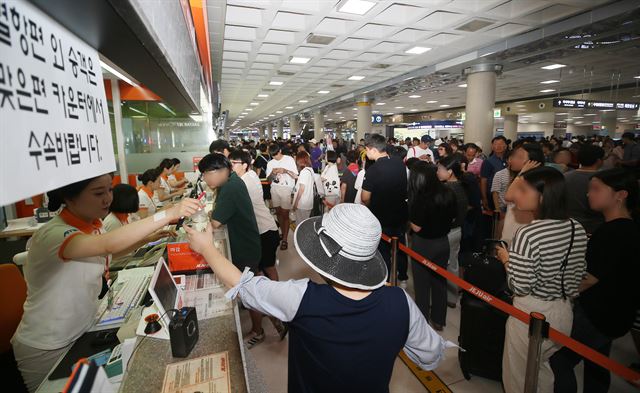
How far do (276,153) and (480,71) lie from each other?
18.5 feet

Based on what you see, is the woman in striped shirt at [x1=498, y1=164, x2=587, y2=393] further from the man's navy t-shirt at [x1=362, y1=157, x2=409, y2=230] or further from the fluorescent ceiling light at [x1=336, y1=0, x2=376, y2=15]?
the fluorescent ceiling light at [x1=336, y1=0, x2=376, y2=15]

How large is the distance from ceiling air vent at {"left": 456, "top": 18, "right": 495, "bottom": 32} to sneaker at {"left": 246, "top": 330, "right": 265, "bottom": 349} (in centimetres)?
598

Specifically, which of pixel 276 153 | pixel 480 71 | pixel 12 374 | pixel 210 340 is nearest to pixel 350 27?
pixel 276 153

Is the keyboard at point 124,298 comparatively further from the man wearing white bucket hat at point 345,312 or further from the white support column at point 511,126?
the white support column at point 511,126

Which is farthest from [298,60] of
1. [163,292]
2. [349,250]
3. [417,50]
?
[349,250]

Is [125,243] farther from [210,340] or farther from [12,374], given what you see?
[12,374]

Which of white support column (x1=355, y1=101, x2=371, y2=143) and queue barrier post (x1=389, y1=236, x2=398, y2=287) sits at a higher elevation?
white support column (x1=355, y1=101, x2=371, y2=143)

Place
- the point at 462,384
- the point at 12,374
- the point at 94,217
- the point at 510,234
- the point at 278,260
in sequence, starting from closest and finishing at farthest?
the point at 94,217 < the point at 12,374 < the point at 462,384 < the point at 510,234 < the point at 278,260

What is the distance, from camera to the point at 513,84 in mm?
11523

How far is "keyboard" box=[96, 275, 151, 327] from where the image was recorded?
1790 mm

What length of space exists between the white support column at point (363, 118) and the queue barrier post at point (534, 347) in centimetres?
1236

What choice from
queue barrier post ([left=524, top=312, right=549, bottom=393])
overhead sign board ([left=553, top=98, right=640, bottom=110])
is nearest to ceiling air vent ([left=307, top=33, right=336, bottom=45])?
queue barrier post ([left=524, top=312, right=549, bottom=393])

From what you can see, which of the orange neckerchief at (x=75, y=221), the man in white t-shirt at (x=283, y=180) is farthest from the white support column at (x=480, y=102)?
the orange neckerchief at (x=75, y=221)

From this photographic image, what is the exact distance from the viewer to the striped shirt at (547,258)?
5.69ft
